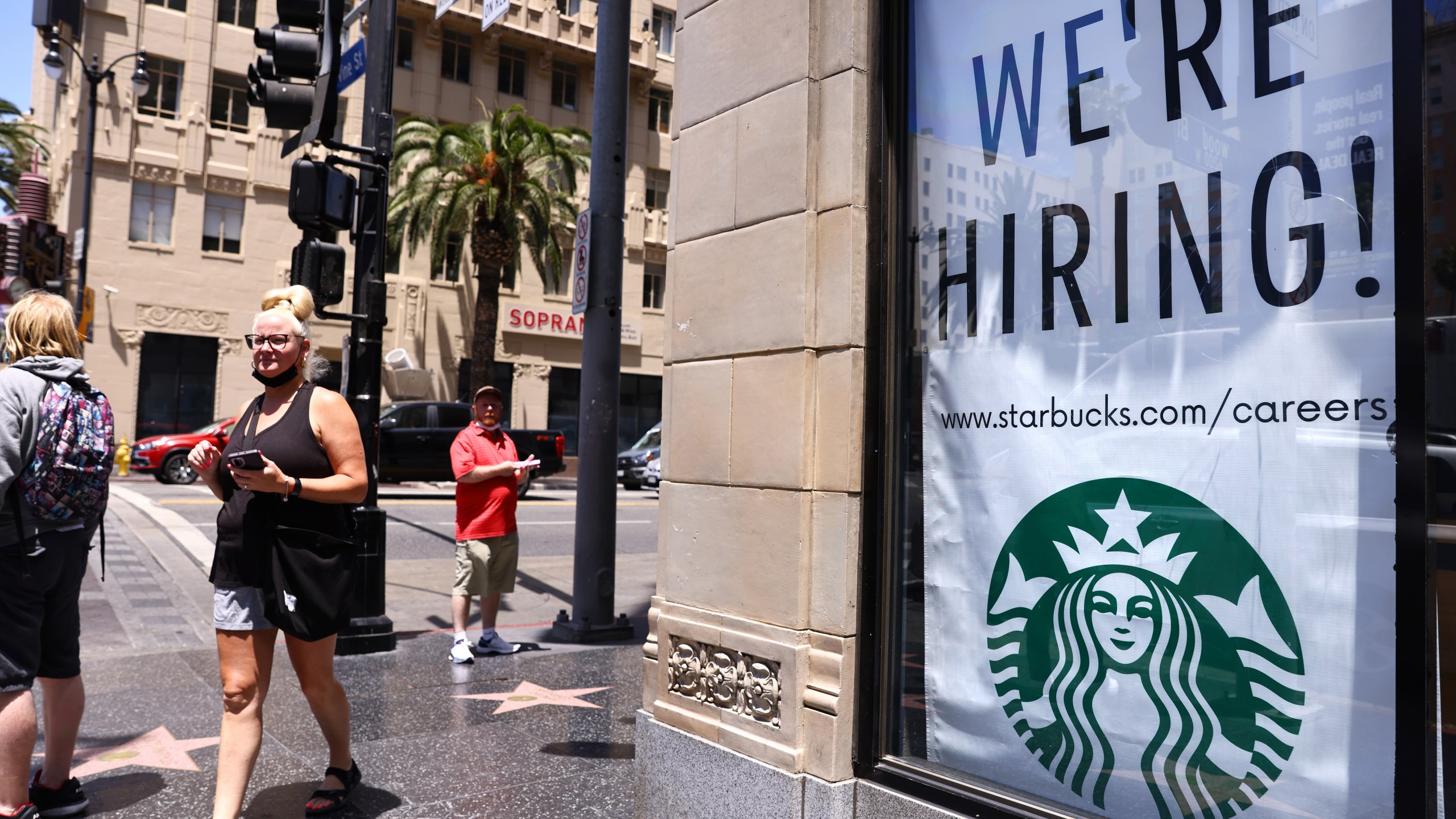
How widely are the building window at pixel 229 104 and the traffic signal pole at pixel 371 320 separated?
25329 mm

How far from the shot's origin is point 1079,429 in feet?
9.12

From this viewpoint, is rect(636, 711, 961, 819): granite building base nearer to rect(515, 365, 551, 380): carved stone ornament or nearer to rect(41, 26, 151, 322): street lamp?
A: rect(41, 26, 151, 322): street lamp

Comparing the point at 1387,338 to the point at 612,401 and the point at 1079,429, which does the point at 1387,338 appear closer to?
the point at 1079,429

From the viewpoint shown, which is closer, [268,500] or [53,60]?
[268,500]

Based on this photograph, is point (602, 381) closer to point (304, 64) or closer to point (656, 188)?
point (304, 64)

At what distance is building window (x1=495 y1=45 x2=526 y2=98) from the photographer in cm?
3366

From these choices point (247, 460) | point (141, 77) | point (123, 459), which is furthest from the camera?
point (141, 77)

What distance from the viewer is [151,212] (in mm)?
28047

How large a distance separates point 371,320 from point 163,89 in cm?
2658

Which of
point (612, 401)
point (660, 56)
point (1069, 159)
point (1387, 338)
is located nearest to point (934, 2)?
point (1069, 159)

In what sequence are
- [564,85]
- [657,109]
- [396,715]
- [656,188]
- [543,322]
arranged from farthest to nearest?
1. [657,109]
2. [656,188]
3. [564,85]
4. [543,322]
5. [396,715]

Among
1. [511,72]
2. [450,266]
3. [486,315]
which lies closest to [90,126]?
[486,315]

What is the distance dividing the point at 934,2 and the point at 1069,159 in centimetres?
81

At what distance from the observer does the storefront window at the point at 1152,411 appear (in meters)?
2.26
